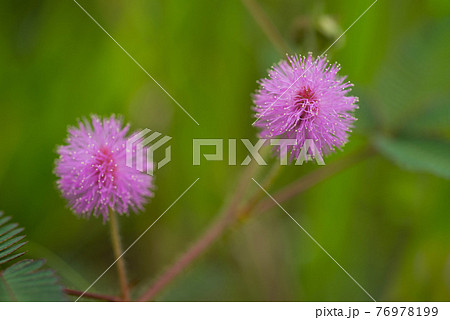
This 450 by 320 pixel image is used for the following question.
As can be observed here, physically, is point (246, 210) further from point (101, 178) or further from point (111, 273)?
point (111, 273)

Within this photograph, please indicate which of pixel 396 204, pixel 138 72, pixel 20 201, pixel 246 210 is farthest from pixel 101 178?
pixel 396 204

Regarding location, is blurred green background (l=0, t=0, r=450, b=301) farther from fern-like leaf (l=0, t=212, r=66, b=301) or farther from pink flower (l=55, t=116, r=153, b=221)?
fern-like leaf (l=0, t=212, r=66, b=301)

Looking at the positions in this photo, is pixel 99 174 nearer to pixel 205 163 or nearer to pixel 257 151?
pixel 257 151

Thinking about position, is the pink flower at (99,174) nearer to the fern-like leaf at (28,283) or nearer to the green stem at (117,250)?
the green stem at (117,250)

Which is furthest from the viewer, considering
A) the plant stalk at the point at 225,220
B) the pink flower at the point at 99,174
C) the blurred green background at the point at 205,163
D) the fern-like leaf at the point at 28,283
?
the blurred green background at the point at 205,163

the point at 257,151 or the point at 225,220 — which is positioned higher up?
the point at 257,151

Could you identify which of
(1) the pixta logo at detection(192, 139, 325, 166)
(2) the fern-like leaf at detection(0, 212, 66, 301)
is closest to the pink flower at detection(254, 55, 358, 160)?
(1) the pixta logo at detection(192, 139, 325, 166)

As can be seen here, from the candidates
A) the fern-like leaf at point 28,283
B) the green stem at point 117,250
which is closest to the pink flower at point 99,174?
the green stem at point 117,250

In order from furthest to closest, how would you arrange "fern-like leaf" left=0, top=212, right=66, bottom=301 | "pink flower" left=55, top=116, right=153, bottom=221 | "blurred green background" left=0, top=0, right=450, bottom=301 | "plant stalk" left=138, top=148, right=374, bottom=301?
"blurred green background" left=0, top=0, right=450, bottom=301
"plant stalk" left=138, top=148, right=374, bottom=301
"pink flower" left=55, top=116, right=153, bottom=221
"fern-like leaf" left=0, top=212, right=66, bottom=301

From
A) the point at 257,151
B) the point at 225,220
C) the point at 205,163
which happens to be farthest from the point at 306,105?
the point at 205,163
